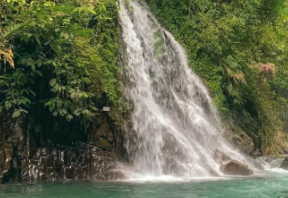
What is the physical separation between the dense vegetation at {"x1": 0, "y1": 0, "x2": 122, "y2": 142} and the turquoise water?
1.51m

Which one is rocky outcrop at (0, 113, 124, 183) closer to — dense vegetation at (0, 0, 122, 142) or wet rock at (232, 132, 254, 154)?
dense vegetation at (0, 0, 122, 142)

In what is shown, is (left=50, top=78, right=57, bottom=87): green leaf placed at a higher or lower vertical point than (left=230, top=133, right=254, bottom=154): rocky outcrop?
higher

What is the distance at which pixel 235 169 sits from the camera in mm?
10180

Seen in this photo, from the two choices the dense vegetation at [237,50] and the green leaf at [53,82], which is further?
the dense vegetation at [237,50]

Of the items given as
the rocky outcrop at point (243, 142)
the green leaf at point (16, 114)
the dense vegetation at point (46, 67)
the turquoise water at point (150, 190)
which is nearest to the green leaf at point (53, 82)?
the dense vegetation at point (46, 67)

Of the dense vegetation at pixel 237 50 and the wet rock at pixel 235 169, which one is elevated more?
the dense vegetation at pixel 237 50

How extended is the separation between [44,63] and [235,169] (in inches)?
207

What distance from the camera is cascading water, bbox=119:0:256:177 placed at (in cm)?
994

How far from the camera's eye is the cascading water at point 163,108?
994cm

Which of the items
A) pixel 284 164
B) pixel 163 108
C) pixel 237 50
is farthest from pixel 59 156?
pixel 237 50

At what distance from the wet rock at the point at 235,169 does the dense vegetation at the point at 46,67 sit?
348 centimetres

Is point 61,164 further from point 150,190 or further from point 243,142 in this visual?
point 243,142

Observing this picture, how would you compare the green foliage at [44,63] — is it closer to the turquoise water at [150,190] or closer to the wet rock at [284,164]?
the turquoise water at [150,190]

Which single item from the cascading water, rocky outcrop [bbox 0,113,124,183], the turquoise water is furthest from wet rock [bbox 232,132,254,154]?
rocky outcrop [bbox 0,113,124,183]
